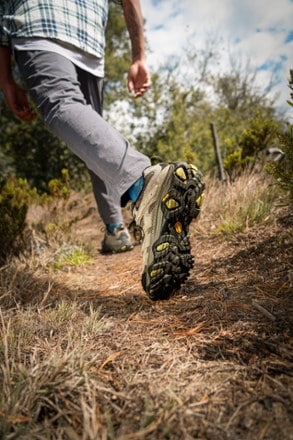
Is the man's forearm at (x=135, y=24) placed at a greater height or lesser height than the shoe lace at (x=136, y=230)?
greater

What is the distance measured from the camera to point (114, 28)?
11.9 m

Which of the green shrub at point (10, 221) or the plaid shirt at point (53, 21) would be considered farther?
the green shrub at point (10, 221)

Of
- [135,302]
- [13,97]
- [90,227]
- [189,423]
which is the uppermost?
[13,97]

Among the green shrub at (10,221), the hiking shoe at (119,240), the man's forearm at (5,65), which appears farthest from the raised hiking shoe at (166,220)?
the green shrub at (10,221)

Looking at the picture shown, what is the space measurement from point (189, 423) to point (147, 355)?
25 cm

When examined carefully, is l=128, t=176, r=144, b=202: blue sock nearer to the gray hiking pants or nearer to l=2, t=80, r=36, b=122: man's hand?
the gray hiking pants

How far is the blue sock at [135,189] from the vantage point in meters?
1.26

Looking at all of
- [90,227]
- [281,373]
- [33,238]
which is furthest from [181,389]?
[90,227]

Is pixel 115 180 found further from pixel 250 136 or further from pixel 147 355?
pixel 250 136

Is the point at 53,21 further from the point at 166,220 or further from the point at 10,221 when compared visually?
the point at 10,221

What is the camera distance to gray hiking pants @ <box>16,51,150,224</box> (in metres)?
1.25

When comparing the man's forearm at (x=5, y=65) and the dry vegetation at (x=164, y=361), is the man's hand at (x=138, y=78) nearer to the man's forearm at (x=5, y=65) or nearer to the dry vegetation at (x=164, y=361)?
the man's forearm at (x=5, y=65)


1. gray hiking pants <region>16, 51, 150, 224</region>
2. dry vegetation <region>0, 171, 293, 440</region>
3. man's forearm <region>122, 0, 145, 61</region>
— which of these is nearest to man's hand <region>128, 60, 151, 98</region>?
man's forearm <region>122, 0, 145, 61</region>

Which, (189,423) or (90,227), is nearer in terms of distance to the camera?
(189,423)
